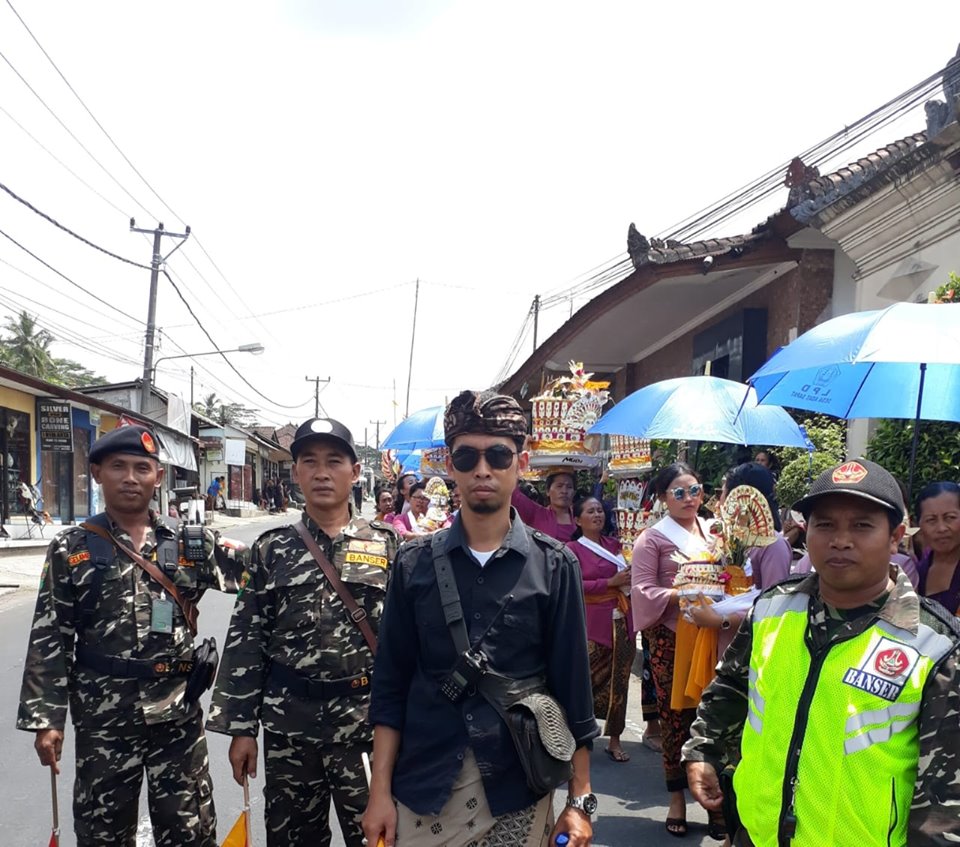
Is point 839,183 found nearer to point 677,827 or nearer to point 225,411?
point 677,827

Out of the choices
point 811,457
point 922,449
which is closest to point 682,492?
point 922,449

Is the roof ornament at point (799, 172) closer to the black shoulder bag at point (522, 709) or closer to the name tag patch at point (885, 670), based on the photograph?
the name tag patch at point (885, 670)

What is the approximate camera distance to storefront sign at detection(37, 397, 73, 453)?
2064 centimetres

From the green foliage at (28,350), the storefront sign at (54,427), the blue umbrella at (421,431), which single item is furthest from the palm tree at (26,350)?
the blue umbrella at (421,431)

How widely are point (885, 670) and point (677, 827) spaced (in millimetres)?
2704

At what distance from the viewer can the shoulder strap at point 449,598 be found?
2.11 meters

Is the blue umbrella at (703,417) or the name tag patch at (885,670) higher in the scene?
the blue umbrella at (703,417)

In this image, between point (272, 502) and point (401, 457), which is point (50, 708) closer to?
point (401, 457)

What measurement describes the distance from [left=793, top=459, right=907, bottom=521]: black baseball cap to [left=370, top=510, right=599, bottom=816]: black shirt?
691 millimetres

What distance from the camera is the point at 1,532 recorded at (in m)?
17.9

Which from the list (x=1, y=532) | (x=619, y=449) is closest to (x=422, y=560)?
(x=619, y=449)

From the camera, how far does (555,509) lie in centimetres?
596

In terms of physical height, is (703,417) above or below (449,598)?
above

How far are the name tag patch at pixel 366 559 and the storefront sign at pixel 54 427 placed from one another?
20.4 m
